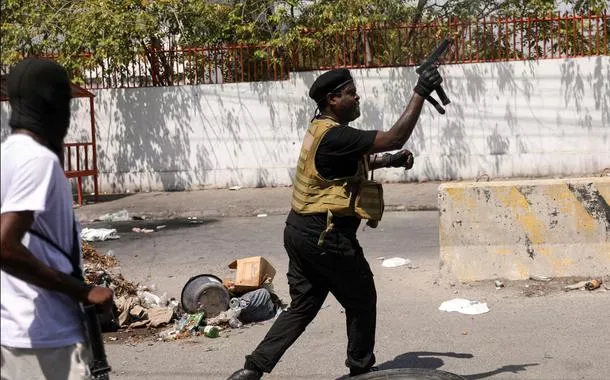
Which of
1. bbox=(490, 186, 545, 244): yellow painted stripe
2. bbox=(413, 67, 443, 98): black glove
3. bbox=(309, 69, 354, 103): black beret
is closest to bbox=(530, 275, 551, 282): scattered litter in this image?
bbox=(490, 186, 545, 244): yellow painted stripe

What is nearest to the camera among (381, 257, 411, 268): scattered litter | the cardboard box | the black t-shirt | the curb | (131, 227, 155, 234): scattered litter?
the black t-shirt

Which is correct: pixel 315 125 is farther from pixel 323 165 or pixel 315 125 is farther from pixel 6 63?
pixel 6 63

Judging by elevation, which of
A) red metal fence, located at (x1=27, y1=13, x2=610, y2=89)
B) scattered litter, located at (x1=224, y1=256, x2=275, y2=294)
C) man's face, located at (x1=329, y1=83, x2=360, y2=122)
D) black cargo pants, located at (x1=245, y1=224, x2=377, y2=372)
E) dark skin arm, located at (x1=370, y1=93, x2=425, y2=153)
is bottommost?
scattered litter, located at (x1=224, y1=256, x2=275, y2=294)

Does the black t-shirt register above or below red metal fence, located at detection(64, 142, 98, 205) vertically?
above

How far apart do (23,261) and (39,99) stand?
54cm

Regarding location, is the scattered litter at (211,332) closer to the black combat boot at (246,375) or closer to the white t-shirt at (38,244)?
the black combat boot at (246,375)

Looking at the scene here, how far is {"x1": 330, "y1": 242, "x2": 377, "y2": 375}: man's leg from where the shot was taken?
16.6 feet

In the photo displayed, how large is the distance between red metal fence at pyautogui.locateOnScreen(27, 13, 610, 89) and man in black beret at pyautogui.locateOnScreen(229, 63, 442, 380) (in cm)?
947

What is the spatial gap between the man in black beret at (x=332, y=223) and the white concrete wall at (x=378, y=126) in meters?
9.54

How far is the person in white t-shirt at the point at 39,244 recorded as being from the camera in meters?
3.04

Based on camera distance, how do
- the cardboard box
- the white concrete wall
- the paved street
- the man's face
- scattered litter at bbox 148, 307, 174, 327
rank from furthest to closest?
1. the white concrete wall
2. the cardboard box
3. scattered litter at bbox 148, 307, 174, 327
4. the paved street
5. the man's face

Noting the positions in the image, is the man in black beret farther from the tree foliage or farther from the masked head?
the tree foliage

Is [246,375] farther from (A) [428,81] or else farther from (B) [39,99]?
(B) [39,99]

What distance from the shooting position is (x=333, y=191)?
16.4 feet
